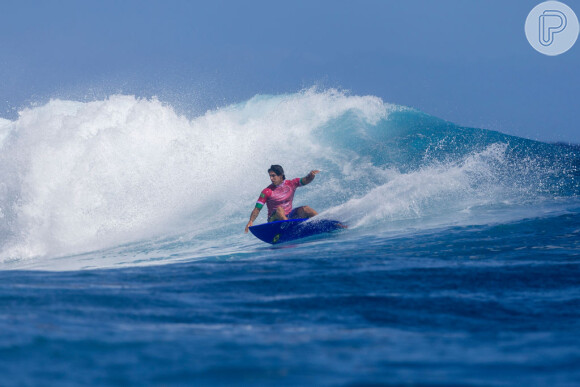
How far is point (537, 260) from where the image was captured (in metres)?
6.12

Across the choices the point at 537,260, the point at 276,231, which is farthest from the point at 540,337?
the point at 276,231

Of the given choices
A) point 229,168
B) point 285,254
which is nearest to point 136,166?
point 229,168

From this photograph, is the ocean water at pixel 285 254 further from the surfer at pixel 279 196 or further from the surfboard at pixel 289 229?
the surfer at pixel 279 196

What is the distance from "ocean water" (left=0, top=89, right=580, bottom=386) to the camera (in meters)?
2.90

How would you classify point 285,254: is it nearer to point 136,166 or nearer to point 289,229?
point 289,229

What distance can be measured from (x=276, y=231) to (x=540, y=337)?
20.7 feet

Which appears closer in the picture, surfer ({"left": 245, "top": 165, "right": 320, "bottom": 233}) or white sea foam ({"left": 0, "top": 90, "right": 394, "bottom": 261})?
surfer ({"left": 245, "top": 165, "right": 320, "bottom": 233})

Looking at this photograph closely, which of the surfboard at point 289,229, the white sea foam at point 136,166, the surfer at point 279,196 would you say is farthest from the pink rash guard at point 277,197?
the white sea foam at point 136,166

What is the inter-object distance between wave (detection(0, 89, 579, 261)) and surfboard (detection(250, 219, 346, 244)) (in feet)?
1.21

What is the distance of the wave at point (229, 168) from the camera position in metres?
11.9

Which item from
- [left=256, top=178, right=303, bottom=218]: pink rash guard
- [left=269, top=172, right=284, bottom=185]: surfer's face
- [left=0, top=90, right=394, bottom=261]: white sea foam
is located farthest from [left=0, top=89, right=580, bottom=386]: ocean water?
[left=269, top=172, right=284, bottom=185]: surfer's face

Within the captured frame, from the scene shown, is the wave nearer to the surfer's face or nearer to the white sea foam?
the white sea foam

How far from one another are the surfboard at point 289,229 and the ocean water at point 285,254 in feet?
0.74

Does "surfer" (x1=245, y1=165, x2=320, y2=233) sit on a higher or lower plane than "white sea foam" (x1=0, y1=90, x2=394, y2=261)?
lower
